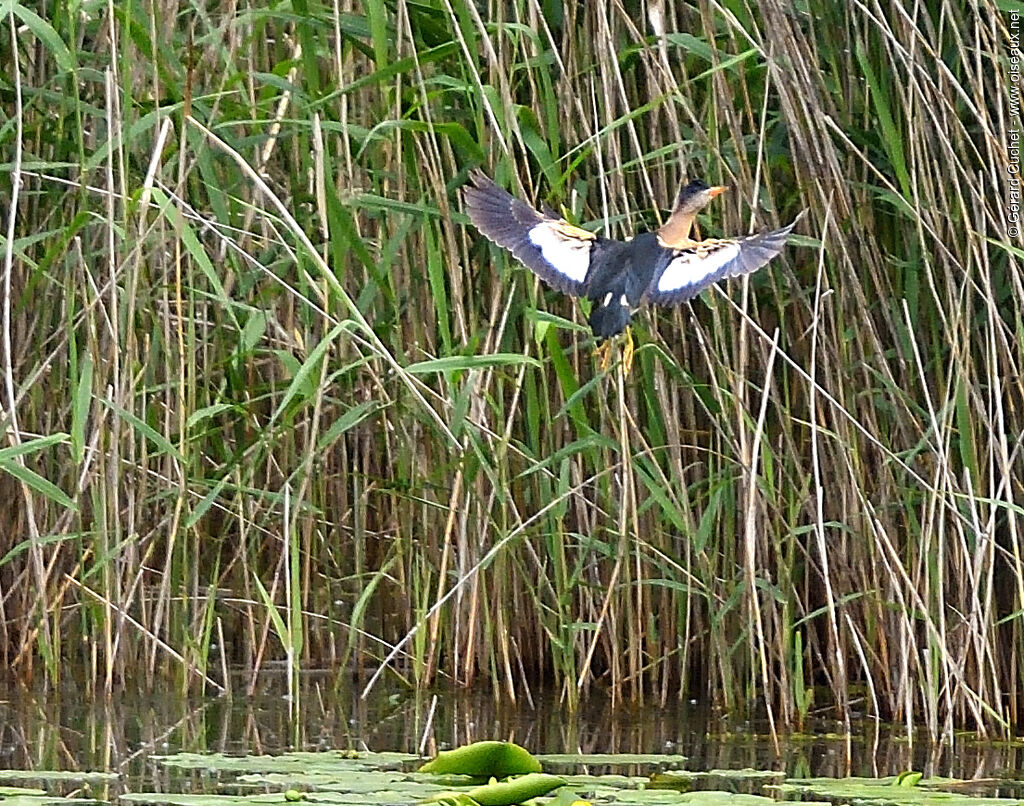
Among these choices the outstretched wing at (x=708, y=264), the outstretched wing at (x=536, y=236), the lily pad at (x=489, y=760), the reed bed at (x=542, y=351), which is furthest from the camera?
the reed bed at (x=542, y=351)

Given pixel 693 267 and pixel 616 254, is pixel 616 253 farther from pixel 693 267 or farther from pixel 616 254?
pixel 693 267

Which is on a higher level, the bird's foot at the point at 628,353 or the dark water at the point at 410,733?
the bird's foot at the point at 628,353

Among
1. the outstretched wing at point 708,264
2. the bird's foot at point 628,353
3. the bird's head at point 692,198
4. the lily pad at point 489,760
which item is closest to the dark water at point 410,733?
the lily pad at point 489,760

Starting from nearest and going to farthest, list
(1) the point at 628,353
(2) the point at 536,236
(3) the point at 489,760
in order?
(3) the point at 489,760, (2) the point at 536,236, (1) the point at 628,353

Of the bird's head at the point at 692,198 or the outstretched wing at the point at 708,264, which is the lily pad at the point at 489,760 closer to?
the outstretched wing at the point at 708,264

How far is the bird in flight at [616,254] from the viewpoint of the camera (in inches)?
150

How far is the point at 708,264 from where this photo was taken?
381 centimetres

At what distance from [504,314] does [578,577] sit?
651 millimetres

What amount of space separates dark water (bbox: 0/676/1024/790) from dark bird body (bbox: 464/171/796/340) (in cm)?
87

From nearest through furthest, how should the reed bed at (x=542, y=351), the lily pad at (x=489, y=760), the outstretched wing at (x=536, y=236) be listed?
the lily pad at (x=489, y=760) → the outstretched wing at (x=536, y=236) → the reed bed at (x=542, y=351)

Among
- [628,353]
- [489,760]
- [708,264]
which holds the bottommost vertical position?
[489,760]

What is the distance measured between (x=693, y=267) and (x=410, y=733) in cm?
114

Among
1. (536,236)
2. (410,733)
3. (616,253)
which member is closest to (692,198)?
(616,253)

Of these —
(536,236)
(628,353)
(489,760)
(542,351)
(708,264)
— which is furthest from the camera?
(542,351)
